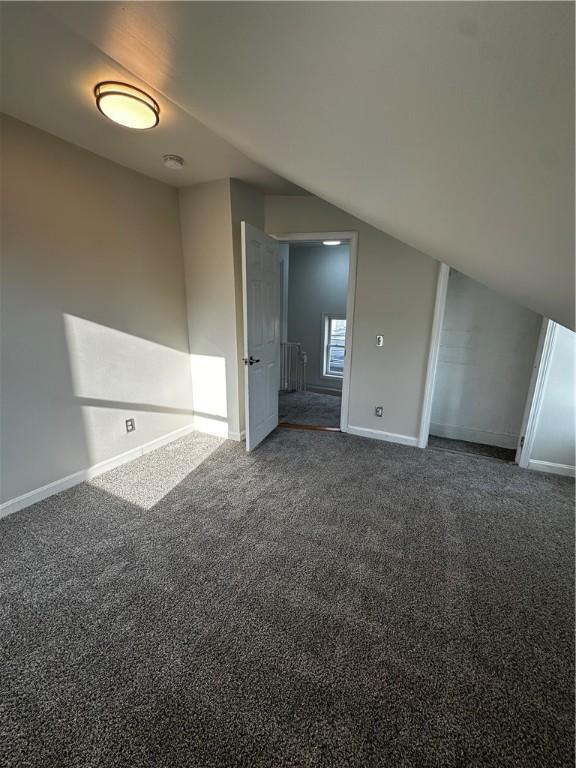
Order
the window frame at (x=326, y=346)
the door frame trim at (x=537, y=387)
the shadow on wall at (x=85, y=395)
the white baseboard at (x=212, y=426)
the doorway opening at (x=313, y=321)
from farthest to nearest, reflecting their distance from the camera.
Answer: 1. the window frame at (x=326, y=346)
2. the doorway opening at (x=313, y=321)
3. the white baseboard at (x=212, y=426)
4. the door frame trim at (x=537, y=387)
5. the shadow on wall at (x=85, y=395)

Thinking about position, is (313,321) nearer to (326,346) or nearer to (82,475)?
Result: (326,346)

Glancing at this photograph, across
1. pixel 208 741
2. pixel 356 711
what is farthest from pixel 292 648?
pixel 208 741

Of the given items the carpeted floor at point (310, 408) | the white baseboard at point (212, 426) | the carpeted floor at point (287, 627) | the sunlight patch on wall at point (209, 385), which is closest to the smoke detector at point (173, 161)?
the sunlight patch on wall at point (209, 385)

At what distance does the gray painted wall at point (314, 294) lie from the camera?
19.5ft

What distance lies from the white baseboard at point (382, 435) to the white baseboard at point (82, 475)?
76.3 inches

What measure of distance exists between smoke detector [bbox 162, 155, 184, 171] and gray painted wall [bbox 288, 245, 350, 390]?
Answer: 12.3 ft

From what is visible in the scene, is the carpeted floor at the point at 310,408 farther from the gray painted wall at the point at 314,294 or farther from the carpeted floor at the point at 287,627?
the carpeted floor at the point at 287,627

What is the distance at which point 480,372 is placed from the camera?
3.55m

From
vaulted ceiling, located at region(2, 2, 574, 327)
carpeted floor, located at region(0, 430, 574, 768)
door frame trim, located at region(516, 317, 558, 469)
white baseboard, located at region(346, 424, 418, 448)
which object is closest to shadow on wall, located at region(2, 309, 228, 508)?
carpeted floor, located at region(0, 430, 574, 768)

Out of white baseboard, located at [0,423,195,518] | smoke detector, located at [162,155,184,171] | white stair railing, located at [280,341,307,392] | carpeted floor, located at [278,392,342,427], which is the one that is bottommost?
carpeted floor, located at [278,392,342,427]

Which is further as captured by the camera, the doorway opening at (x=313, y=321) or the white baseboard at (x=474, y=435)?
the doorway opening at (x=313, y=321)

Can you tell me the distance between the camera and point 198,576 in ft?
5.71

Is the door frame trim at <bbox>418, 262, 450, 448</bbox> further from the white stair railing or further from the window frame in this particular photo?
the window frame

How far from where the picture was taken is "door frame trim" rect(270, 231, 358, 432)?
10.7ft
